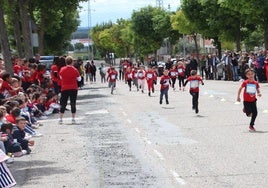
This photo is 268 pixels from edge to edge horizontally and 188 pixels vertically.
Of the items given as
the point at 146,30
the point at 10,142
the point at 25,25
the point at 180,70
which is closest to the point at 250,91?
the point at 10,142

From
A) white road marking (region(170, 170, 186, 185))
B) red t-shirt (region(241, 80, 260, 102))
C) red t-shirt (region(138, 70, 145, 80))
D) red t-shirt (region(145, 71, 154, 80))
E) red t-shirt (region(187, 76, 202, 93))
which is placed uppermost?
red t-shirt (region(241, 80, 260, 102))

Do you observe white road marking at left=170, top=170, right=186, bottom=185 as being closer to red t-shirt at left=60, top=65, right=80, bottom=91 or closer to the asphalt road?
the asphalt road

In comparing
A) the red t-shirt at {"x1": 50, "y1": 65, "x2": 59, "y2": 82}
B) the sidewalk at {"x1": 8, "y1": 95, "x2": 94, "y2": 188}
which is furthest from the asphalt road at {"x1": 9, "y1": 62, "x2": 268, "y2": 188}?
the red t-shirt at {"x1": 50, "y1": 65, "x2": 59, "y2": 82}

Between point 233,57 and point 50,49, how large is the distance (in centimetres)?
3576

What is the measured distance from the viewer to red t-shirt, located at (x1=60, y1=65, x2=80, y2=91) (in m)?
17.1

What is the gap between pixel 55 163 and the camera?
35.5ft

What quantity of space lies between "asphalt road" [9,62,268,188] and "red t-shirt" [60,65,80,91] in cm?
110

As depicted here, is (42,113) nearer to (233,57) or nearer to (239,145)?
(239,145)

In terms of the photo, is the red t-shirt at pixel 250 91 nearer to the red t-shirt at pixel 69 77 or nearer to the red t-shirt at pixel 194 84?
the red t-shirt at pixel 194 84

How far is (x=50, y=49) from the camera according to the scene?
224ft

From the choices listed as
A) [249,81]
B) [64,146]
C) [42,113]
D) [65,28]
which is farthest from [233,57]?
[65,28]

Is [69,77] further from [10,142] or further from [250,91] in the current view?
[10,142]

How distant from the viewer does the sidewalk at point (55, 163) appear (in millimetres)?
9188

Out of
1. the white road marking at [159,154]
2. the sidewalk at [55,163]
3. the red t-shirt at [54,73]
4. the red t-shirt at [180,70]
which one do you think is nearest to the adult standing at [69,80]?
the sidewalk at [55,163]
